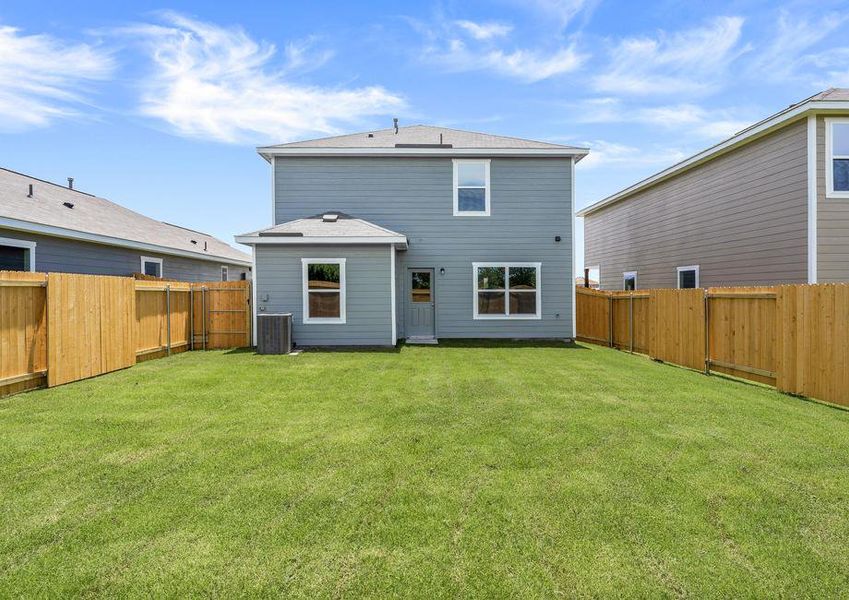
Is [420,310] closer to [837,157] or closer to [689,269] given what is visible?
[689,269]

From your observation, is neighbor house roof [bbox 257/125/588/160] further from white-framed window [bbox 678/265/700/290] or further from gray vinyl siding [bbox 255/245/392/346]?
white-framed window [bbox 678/265/700/290]

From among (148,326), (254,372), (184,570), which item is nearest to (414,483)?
(184,570)

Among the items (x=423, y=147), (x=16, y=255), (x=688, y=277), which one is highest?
(x=423, y=147)

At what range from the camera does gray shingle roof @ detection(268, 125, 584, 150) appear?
1330cm

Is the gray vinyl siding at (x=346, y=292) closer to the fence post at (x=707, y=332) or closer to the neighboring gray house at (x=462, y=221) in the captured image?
the neighboring gray house at (x=462, y=221)

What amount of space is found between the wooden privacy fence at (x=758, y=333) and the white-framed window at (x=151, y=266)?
1584 centimetres

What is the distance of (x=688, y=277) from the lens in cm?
1373

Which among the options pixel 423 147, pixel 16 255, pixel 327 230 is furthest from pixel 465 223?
pixel 16 255

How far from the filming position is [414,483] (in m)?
3.55

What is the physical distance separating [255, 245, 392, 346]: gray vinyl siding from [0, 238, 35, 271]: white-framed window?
5280 mm

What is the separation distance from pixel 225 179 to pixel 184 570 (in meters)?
17.8

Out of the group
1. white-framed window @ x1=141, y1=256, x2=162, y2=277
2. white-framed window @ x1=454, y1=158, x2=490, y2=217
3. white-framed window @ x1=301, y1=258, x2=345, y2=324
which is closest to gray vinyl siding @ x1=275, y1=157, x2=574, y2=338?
white-framed window @ x1=454, y1=158, x2=490, y2=217

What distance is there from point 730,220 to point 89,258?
18.3 metres

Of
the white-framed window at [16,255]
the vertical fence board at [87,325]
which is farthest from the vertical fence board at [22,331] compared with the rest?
the white-framed window at [16,255]
